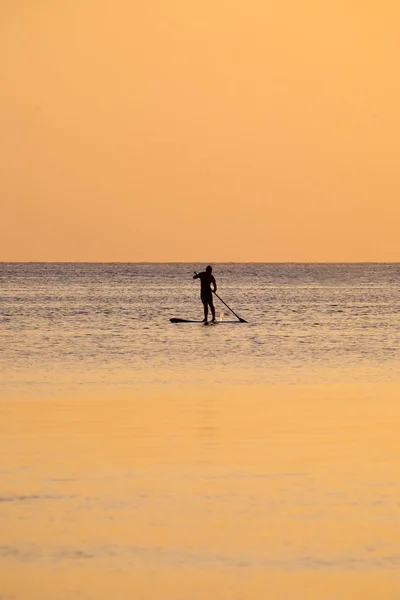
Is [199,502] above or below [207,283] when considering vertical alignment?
below

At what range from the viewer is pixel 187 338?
3256 centimetres

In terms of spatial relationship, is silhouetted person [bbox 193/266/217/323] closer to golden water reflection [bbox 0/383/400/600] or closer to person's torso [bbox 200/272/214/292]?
person's torso [bbox 200/272/214/292]

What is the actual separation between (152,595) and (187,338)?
81.1ft

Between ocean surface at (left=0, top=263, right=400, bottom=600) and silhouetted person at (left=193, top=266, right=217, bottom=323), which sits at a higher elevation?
silhouetted person at (left=193, top=266, right=217, bottom=323)

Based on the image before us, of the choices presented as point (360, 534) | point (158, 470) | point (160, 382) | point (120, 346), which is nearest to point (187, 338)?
point (120, 346)

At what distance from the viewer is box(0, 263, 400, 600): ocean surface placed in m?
8.27

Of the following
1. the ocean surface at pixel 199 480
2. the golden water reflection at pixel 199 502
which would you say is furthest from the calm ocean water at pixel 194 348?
the golden water reflection at pixel 199 502

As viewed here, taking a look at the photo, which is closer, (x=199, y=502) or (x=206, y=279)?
(x=199, y=502)

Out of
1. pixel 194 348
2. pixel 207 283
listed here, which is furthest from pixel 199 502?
pixel 207 283

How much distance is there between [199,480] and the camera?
11344 millimetres

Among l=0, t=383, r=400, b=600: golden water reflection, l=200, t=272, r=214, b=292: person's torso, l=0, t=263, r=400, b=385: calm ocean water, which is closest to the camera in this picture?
l=0, t=383, r=400, b=600: golden water reflection

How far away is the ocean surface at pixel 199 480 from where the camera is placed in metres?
8.27

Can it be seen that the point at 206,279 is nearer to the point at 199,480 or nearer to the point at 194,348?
the point at 194,348

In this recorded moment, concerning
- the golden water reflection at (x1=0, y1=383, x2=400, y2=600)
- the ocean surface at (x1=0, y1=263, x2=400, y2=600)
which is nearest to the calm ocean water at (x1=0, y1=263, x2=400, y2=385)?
the ocean surface at (x1=0, y1=263, x2=400, y2=600)
